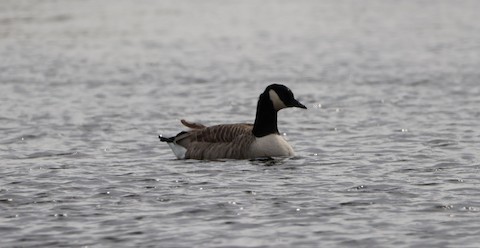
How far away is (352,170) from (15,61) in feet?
69.6

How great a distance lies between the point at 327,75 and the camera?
108ft

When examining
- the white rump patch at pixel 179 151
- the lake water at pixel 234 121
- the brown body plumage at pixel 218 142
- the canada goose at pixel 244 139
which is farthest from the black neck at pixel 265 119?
the white rump patch at pixel 179 151

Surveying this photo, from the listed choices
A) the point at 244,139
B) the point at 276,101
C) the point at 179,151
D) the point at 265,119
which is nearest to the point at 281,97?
the point at 276,101

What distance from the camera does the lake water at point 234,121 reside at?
13.6m

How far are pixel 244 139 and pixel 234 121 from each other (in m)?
5.42

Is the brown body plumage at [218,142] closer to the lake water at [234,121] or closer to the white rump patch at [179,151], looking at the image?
the white rump patch at [179,151]

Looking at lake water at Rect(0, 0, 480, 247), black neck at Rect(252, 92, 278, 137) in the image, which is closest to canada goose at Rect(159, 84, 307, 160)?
black neck at Rect(252, 92, 278, 137)

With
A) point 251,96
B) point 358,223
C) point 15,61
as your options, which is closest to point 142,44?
point 15,61

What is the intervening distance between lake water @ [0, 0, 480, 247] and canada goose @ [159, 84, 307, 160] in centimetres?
37

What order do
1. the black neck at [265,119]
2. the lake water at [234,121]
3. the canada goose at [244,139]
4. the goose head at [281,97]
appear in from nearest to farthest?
the lake water at [234,121] → the canada goose at [244,139] → the black neck at [265,119] → the goose head at [281,97]

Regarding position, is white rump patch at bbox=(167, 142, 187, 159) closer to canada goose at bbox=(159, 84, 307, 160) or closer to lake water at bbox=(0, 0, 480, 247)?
canada goose at bbox=(159, 84, 307, 160)

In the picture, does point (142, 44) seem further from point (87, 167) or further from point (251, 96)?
point (87, 167)

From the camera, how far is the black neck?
1945cm

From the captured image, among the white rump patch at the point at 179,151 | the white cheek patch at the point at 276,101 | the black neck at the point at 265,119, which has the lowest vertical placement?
the white rump patch at the point at 179,151
